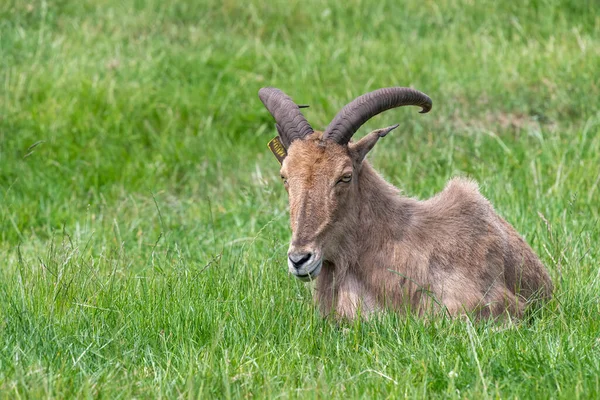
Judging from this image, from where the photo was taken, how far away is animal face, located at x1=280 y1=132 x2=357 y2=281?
18.6 feet

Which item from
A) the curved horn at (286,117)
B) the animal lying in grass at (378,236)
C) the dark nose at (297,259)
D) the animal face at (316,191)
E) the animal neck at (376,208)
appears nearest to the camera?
the dark nose at (297,259)

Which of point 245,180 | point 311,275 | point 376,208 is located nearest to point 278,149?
point 376,208

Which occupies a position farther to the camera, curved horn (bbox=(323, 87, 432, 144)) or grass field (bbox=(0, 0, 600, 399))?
curved horn (bbox=(323, 87, 432, 144))

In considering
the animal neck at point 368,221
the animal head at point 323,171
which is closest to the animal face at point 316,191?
the animal head at point 323,171

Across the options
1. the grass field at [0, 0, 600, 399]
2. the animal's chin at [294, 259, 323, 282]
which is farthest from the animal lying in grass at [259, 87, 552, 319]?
the grass field at [0, 0, 600, 399]

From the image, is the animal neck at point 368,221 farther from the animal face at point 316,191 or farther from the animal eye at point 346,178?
the animal eye at point 346,178

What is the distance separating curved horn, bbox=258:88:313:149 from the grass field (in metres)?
0.80

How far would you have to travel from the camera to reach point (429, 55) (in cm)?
1208

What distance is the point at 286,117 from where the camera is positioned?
611cm

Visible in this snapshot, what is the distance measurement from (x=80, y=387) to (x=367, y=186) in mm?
2495

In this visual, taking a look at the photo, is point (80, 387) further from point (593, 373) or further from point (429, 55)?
point (429, 55)

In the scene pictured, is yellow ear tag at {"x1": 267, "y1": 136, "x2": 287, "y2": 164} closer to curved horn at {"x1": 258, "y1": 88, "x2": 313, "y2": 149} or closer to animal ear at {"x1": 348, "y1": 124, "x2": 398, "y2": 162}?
curved horn at {"x1": 258, "y1": 88, "x2": 313, "y2": 149}

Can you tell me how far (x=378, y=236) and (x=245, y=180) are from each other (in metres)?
3.88

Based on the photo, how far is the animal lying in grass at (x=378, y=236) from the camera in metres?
5.80
